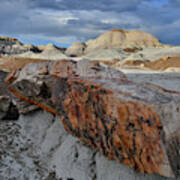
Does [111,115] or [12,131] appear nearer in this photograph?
[111,115]

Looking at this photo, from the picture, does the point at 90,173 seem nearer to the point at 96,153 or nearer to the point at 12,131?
the point at 96,153

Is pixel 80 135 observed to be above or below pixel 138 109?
below

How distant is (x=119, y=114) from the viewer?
1.89 meters

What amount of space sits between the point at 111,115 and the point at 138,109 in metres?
0.35

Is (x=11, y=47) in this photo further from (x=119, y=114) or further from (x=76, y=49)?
(x=119, y=114)

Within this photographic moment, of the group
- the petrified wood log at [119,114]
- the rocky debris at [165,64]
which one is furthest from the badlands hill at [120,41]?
the petrified wood log at [119,114]

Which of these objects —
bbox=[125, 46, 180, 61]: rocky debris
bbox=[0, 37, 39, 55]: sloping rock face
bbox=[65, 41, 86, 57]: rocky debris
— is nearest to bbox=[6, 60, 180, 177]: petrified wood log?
bbox=[125, 46, 180, 61]: rocky debris

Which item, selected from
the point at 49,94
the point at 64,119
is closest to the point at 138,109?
the point at 64,119

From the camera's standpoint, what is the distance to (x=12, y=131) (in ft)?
12.2

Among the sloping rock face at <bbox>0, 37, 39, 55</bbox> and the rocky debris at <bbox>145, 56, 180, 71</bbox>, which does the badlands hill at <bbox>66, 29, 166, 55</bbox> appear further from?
the rocky debris at <bbox>145, 56, 180, 71</bbox>

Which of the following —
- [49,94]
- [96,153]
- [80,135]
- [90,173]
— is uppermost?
[49,94]

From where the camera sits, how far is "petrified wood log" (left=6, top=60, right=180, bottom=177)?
1.65 meters

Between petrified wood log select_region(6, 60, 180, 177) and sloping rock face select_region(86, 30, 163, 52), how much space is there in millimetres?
37863

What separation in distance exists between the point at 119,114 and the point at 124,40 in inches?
1713
